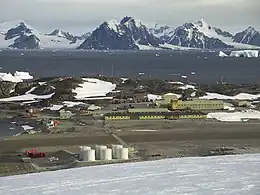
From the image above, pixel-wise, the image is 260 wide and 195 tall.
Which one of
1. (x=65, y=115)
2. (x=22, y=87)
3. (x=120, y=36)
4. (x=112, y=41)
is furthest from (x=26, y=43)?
(x=65, y=115)

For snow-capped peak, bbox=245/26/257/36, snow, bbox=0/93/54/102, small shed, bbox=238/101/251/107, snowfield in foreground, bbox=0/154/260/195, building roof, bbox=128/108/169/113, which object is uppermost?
snow-capped peak, bbox=245/26/257/36

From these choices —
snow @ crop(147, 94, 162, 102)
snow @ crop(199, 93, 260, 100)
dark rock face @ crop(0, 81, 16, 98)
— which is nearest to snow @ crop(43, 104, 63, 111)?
snow @ crop(147, 94, 162, 102)

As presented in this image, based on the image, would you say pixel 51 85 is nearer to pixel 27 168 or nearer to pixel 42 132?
pixel 42 132

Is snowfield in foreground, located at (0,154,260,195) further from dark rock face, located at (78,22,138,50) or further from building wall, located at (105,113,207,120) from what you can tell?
dark rock face, located at (78,22,138,50)

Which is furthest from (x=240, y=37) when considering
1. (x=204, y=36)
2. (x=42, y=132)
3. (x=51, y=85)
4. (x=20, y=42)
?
(x=42, y=132)

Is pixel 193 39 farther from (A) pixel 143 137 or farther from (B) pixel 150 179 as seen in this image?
(B) pixel 150 179

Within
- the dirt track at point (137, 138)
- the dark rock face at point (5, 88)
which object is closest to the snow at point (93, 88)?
the dark rock face at point (5, 88)
